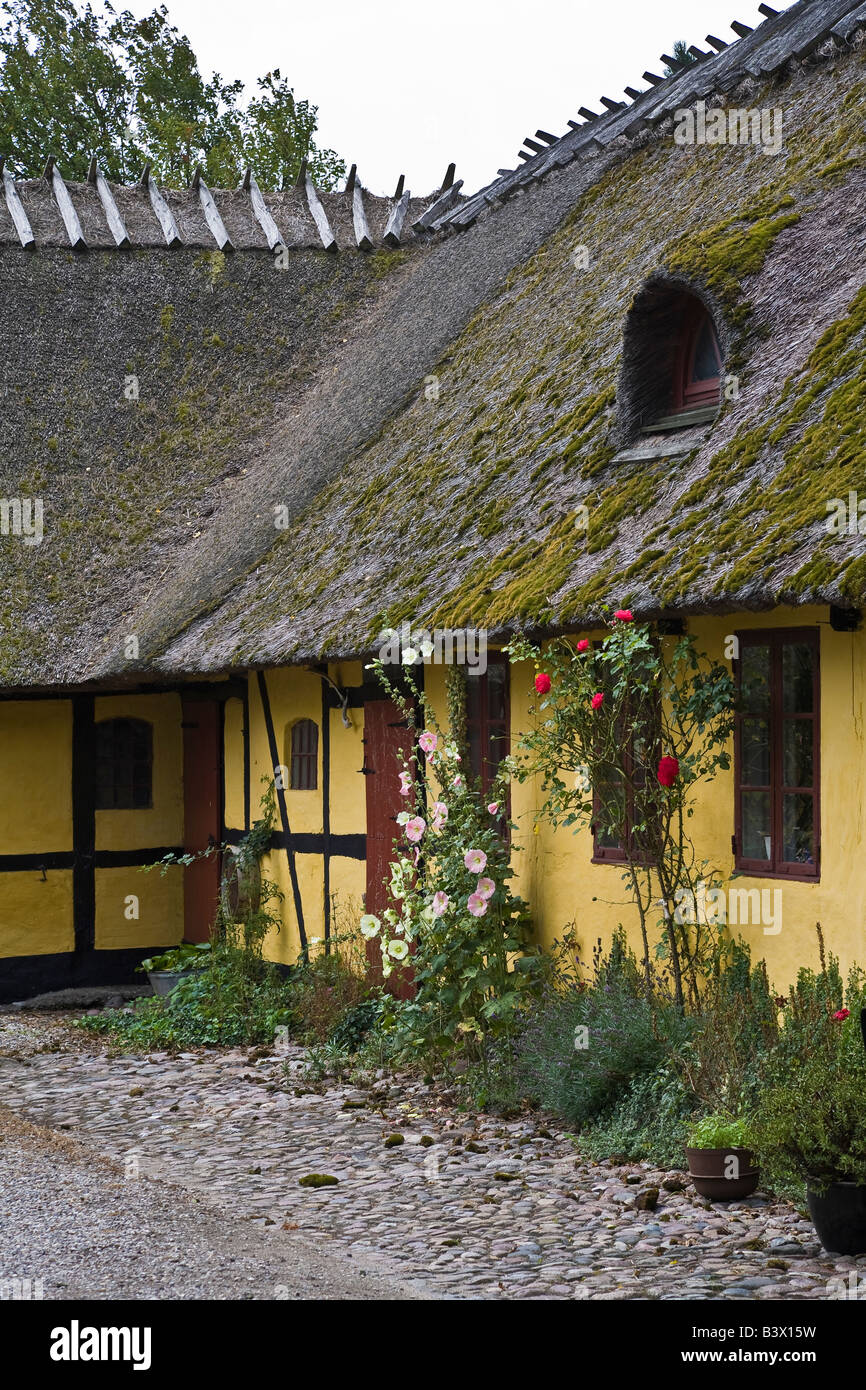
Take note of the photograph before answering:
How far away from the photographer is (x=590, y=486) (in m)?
7.89

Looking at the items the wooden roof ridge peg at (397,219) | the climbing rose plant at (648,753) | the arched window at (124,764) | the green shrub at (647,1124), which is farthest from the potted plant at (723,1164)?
the wooden roof ridge peg at (397,219)

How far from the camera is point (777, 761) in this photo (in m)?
6.44

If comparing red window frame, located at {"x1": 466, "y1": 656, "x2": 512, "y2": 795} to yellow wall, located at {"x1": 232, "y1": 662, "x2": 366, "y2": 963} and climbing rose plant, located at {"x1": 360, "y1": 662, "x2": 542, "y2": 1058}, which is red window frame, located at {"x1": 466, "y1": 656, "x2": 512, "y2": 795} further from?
yellow wall, located at {"x1": 232, "y1": 662, "x2": 366, "y2": 963}

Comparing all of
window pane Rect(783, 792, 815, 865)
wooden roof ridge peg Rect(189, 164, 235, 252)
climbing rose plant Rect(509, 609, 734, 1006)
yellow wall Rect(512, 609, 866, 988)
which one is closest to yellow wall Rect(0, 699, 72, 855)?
wooden roof ridge peg Rect(189, 164, 235, 252)

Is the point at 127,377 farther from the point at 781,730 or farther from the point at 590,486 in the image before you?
the point at 781,730

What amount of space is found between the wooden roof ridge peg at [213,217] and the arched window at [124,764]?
16.4 feet

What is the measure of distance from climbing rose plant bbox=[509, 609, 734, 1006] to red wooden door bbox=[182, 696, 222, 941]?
5374mm

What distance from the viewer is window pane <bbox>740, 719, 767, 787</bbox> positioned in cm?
653

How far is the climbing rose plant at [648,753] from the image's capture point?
6.61 meters

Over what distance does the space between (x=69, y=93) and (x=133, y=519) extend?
16.0m

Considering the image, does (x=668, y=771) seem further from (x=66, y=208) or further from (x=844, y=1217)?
(x=66, y=208)

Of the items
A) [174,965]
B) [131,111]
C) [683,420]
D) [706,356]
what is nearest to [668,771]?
[683,420]

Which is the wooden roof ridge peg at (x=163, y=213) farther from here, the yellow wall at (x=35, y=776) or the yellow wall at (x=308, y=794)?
the yellow wall at (x=308, y=794)

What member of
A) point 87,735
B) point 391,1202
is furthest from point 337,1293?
point 87,735
